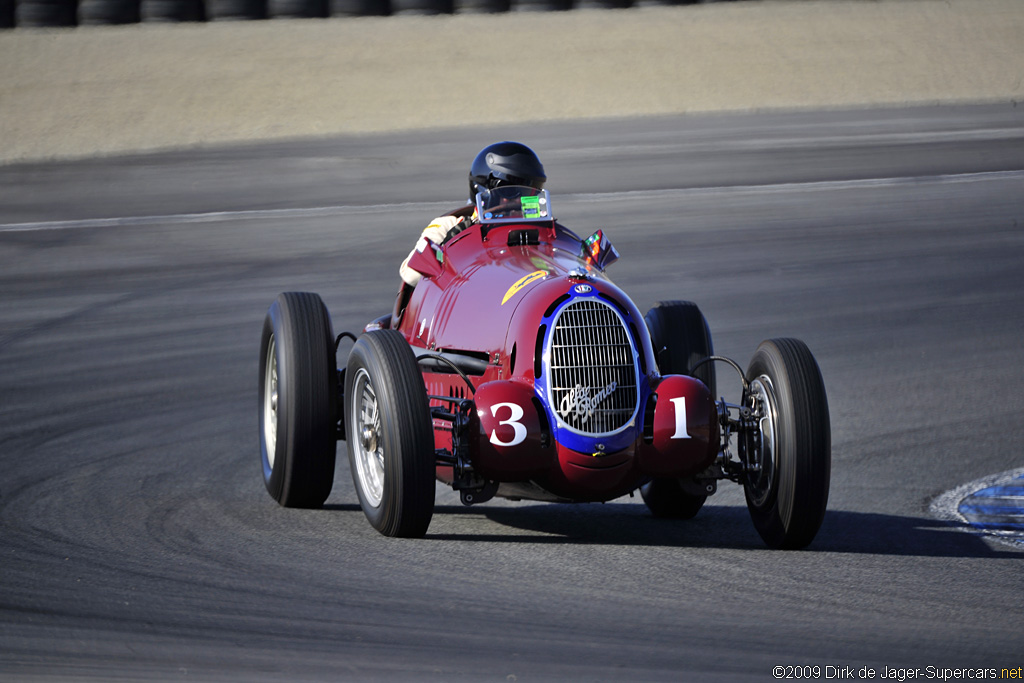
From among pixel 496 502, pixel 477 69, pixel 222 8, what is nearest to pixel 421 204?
pixel 477 69

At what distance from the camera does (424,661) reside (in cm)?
502

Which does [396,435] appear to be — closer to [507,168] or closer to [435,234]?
[435,234]

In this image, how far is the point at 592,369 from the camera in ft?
21.1

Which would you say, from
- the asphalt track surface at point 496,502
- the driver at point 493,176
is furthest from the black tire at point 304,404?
the driver at point 493,176

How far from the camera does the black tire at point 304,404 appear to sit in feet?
24.2

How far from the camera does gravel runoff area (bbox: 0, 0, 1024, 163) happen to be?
25.0m

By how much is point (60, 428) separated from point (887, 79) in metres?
20.9

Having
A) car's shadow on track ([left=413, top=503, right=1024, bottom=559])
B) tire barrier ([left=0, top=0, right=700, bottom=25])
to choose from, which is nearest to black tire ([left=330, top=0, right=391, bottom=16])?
tire barrier ([left=0, top=0, right=700, bottom=25])

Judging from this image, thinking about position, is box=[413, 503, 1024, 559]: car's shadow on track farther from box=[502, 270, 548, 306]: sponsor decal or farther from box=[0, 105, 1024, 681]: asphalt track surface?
box=[502, 270, 548, 306]: sponsor decal

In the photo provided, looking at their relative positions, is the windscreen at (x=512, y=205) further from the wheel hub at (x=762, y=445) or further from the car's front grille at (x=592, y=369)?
the wheel hub at (x=762, y=445)

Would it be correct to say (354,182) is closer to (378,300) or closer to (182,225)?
(182,225)

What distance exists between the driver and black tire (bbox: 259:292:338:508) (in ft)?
2.10

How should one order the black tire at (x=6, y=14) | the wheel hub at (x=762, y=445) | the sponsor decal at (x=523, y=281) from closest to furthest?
the wheel hub at (x=762, y=445), the sponsor decal at (x=523, y=281), the black tire at (x=6, y=14)

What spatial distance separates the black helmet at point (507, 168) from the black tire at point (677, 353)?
3.27ft
